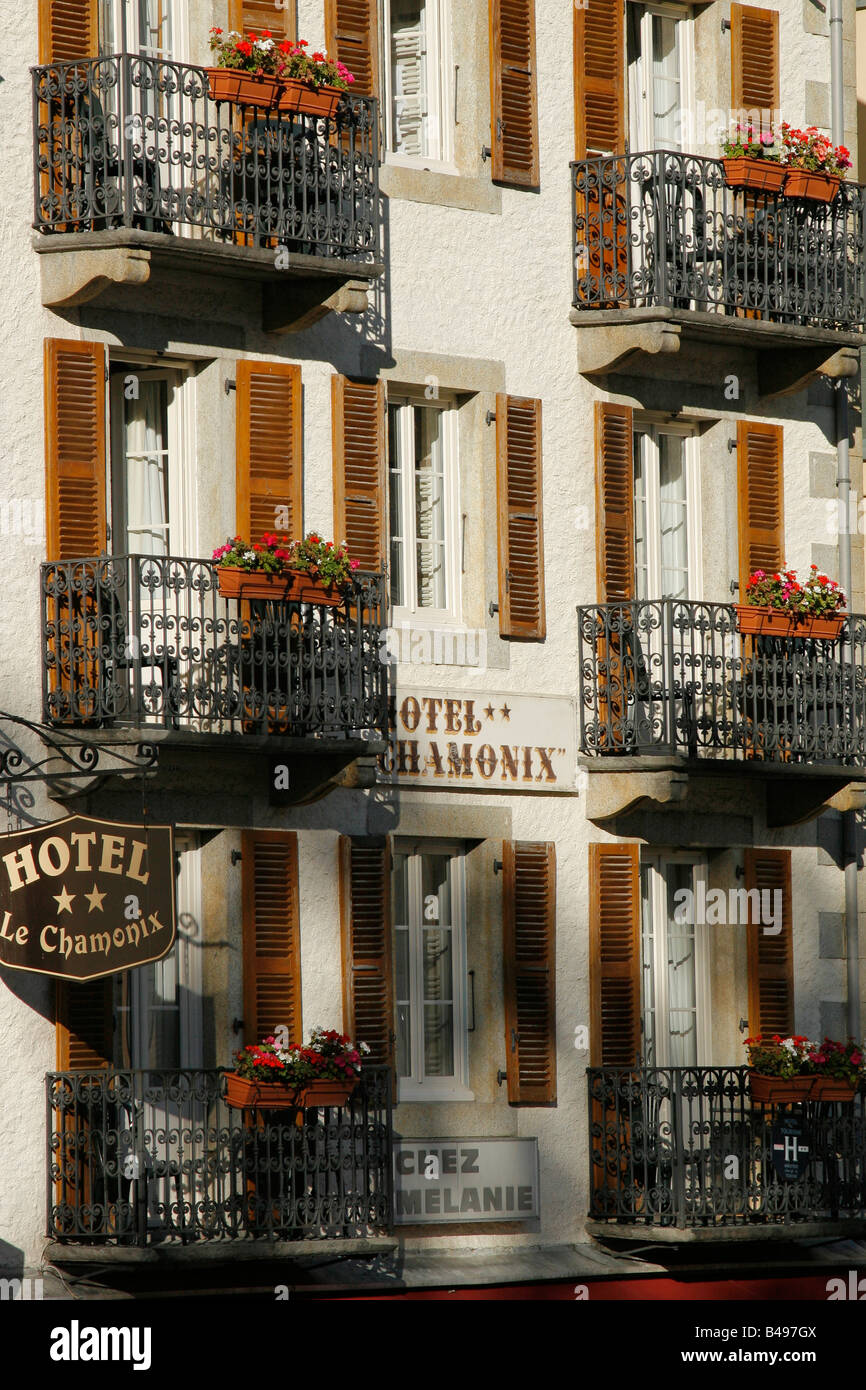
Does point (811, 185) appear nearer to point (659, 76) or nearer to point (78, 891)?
point (659, 76)

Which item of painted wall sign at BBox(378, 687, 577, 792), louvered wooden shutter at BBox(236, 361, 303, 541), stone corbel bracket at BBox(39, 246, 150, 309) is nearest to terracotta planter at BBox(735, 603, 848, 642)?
painted wall sign at BBox(378, 687, 577, 792)

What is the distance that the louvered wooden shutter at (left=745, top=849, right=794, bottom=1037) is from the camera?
24000 millimetres

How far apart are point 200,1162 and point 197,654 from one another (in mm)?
3125

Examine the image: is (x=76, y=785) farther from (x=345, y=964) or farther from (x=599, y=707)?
(x=599, y=707)

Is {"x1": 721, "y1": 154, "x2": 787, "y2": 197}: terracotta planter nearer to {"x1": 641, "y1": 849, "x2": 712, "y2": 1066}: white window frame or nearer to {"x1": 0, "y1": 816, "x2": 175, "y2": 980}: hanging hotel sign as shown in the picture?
{"x1": 641, "y1": 849, "x2": 712, "y2": 1066}: white window frame

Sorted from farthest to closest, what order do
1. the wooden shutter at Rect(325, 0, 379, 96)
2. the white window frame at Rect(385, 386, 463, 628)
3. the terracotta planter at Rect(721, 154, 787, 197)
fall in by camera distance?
the terracotta planter at Rect(721, 154, 787, 197) < the white window frame at Rect(385, 386, 463, 628) < the wooden shutter at Rect(325, 0, 379, 96)

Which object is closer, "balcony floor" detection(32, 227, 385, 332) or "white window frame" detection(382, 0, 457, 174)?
"balcony floor" detection(32, 227, 385, 332)

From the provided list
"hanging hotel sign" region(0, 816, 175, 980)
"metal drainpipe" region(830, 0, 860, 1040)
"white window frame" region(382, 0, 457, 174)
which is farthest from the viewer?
"metal drainpipe" region(830, 0, 860, 1040)

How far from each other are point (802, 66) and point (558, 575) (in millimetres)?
4803

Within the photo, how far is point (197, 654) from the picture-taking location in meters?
20.8

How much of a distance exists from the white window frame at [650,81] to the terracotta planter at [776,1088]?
676cm

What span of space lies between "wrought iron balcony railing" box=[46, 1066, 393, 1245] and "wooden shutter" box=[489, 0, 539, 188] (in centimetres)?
652

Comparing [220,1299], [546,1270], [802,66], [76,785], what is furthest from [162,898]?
[802,66]

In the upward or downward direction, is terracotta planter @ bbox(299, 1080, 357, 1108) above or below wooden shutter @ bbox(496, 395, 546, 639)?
below
